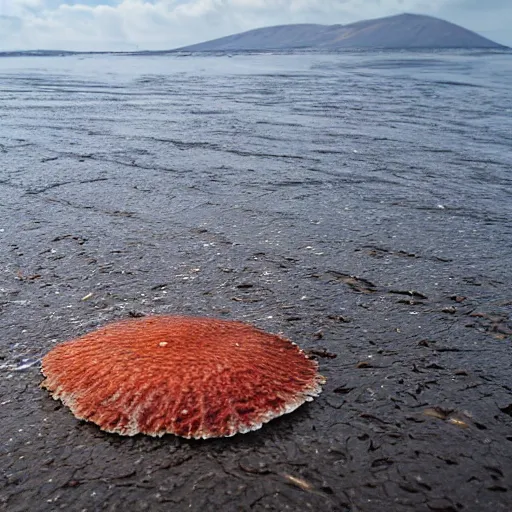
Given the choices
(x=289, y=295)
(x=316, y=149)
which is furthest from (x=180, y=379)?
(x=316, y=149)

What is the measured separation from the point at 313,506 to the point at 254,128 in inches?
281

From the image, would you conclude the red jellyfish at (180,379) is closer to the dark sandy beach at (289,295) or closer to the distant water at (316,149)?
the dark sandy beach at (289,295)

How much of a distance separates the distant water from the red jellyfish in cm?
181

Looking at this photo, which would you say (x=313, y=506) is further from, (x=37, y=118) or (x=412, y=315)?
(x=37, y=118)

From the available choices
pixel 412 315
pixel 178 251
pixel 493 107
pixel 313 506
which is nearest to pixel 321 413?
pixel 313 506

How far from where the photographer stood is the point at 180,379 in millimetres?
2080

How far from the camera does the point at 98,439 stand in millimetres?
1935

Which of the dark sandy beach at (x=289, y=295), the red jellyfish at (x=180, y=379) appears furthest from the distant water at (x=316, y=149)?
the red jellyfish at (x=180, y=379)

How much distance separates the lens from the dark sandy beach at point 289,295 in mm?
1761

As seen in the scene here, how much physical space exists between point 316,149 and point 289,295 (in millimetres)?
4083

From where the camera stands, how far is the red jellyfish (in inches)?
77.5

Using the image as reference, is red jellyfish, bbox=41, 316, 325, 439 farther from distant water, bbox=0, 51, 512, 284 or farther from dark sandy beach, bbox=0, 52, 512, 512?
distant water, bbox=0, 51, 512, 284

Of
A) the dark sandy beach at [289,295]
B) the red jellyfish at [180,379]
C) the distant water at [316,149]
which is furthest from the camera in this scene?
the distant water at [316,149]

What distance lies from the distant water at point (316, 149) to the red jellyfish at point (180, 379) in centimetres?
181
